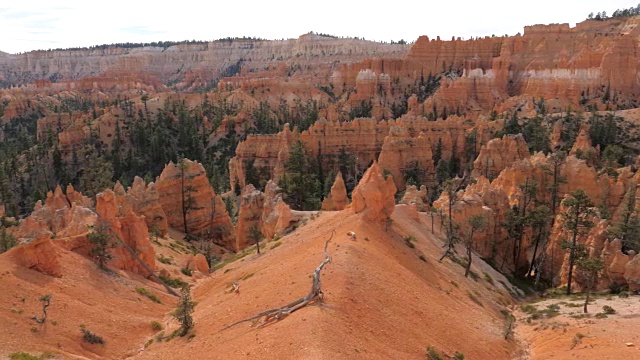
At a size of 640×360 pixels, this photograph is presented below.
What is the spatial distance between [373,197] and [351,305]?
31.1 feet

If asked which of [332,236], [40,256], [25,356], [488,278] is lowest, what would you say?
[488,278]

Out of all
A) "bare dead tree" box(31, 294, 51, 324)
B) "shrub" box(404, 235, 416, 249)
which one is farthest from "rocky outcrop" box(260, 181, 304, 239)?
"bare dead tree" box(31, 294, 51, 324)

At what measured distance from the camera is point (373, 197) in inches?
1076

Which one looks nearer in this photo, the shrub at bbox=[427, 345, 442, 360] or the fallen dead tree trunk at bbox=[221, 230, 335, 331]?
the shrub at bbox=[427, 345, 442, 360]

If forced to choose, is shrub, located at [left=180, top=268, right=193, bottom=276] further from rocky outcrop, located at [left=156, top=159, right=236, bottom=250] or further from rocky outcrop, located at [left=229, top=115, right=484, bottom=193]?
rocky outcrop, located at [left=229, top=115, right=484, bottom=193]

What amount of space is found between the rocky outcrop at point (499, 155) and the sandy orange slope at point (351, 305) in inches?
1034

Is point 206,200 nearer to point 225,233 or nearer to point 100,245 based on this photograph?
point 225,233

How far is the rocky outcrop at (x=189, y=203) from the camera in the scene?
141 feet

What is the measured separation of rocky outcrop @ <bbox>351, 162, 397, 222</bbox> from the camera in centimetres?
2720

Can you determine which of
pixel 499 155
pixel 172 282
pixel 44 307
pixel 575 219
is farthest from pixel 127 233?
pixel 499 155

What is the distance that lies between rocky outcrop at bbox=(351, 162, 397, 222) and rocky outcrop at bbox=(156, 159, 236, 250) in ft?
60.2

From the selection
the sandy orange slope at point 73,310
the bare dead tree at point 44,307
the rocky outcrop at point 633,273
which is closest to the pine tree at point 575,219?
the rocky outcrop at point 633,273

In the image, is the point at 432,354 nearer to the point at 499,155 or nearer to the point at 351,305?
the point at 351,305

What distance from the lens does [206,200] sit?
43625 millimetres
